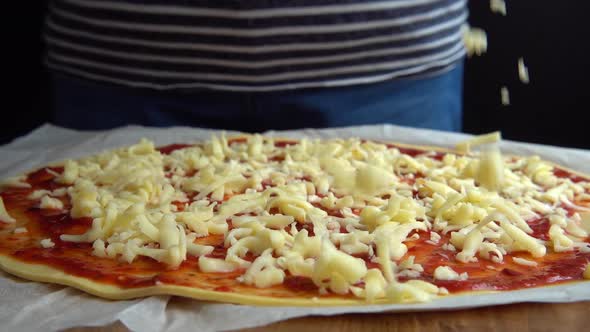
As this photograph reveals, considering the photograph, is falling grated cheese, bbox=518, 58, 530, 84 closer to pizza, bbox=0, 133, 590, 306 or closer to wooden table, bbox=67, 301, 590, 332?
pizza, bbox=0, 133, 590, 306

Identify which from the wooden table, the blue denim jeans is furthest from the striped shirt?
the wooden table

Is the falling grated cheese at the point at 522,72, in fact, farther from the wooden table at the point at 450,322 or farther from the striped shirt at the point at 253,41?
the wooden table at the point at 450,322

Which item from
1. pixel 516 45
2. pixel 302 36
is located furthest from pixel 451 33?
pixel 516 45

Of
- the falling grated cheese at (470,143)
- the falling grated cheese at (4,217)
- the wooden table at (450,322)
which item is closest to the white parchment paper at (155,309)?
the wooden table at (450,322)

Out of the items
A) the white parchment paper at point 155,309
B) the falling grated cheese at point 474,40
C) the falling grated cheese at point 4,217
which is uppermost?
the falling grated cheese at point 474,40

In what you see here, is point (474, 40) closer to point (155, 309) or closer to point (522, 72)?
point (522, 72)

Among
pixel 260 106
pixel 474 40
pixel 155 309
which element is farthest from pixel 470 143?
pixel 155 309
